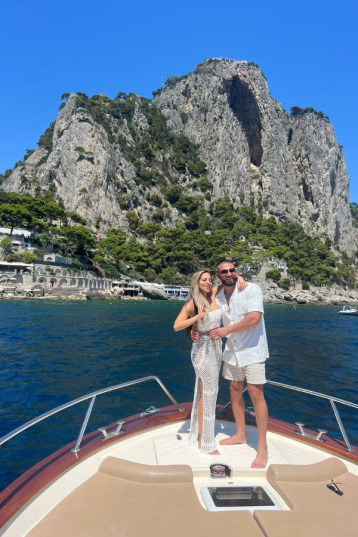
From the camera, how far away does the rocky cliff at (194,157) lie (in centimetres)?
7400

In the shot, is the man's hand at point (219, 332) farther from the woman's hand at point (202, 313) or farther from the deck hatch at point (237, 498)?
the deck hatch at point (237, 498)

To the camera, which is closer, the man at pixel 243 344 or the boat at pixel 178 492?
the boat at pixel 178 492

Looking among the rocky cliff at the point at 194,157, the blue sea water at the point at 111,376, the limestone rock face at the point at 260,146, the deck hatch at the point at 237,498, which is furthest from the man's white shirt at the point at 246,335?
the limestone rock face at the point at 260,146

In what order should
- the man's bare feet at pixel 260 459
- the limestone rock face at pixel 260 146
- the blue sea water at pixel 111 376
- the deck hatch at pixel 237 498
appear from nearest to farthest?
the deck hatch at pixel 237 498 < the man's bare feet at pixel 260 459 < the blue sea water at pixel 111 376 < the limestone rock face at pixel 260 146

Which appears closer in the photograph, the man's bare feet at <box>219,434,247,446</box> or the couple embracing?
the couple embracing

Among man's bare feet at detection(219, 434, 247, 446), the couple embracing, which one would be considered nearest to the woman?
the couple embracing

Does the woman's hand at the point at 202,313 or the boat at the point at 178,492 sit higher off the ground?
the woman's hand at the point at 202,313

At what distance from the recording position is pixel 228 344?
133 inches

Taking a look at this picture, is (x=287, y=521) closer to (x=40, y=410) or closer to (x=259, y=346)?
(x=259, y=346)

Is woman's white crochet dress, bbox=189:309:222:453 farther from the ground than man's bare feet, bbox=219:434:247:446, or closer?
farther from the ground

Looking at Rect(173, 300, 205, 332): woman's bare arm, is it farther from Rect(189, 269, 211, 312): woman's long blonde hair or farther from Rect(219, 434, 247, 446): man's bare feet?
Rect(219, 434, 247, 446): man's bare feet

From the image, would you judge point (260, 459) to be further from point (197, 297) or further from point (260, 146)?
point (260, 146)

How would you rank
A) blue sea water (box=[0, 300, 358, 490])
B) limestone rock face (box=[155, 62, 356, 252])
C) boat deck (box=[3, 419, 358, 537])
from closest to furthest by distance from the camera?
boat deck (box=[3, 419, 358, 537]) < blue sea water (box=[0, 300, 358, 490]) < limestone rock face (box=[155, 62, 356, 252])

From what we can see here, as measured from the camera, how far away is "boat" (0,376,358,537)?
78.2 inches
